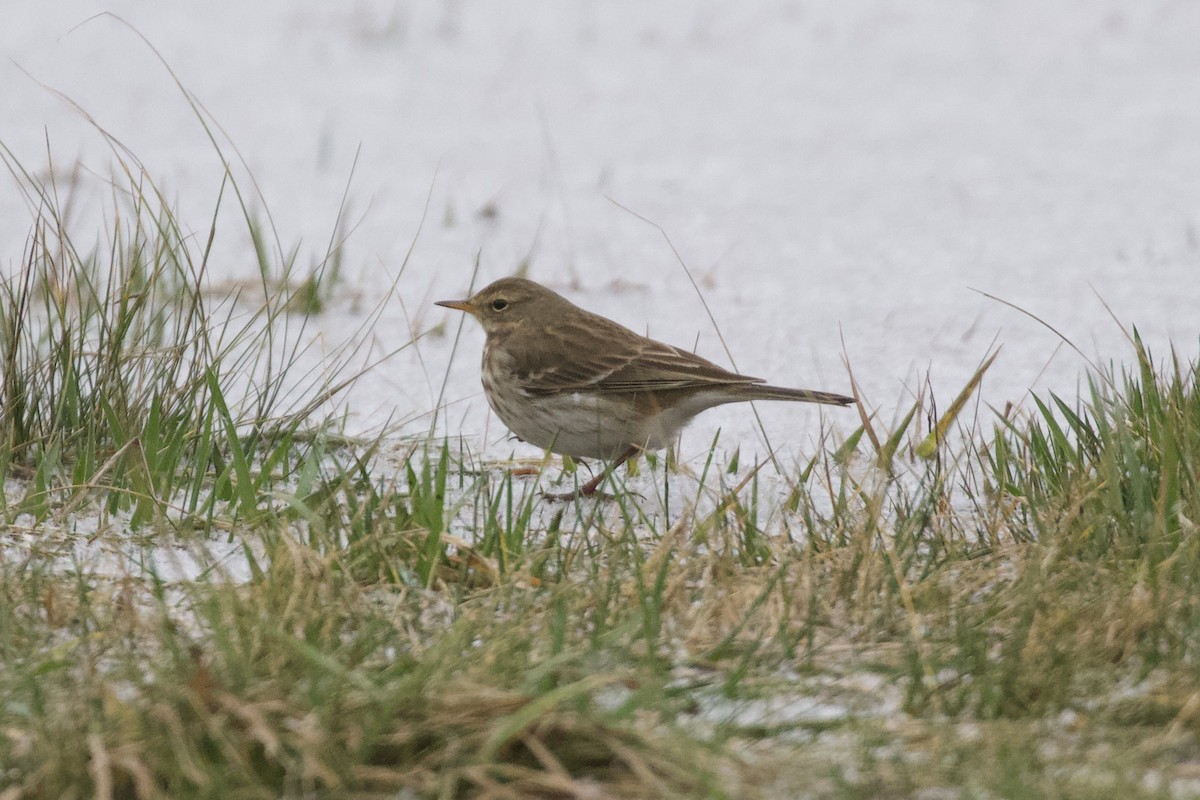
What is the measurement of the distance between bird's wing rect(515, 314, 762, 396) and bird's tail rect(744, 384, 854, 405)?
8cm

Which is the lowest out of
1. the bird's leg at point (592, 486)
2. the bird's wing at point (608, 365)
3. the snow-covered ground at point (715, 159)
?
the bird's leg at point (592, 486)

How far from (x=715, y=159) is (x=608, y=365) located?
141 inches

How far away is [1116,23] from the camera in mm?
11312

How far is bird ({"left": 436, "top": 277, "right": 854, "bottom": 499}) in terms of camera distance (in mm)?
5102

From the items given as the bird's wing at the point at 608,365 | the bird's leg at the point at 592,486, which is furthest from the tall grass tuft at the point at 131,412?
the bird's wing at the point at 608,365

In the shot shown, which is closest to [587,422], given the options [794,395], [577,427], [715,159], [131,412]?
[577,427]

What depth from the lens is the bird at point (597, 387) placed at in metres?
5.10

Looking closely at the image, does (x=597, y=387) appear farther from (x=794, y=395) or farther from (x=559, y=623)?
(x=559, y=623)

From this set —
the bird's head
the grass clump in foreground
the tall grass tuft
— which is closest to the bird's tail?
the grass clump in foreground

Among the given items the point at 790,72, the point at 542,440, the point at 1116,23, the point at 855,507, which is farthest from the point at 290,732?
the point at 1116,23

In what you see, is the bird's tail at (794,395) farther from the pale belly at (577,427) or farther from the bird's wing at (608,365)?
the pale belly at (577,427)

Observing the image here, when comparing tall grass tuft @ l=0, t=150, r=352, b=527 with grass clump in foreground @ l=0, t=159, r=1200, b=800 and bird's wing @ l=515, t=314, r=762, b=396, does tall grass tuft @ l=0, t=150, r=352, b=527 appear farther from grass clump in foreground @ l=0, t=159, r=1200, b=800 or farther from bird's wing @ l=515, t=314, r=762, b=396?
bird's wing @ l=515, t=314, r=762, b=396

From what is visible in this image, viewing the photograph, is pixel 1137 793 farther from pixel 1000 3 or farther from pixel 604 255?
pixel 1000 3

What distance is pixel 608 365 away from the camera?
5.49m
